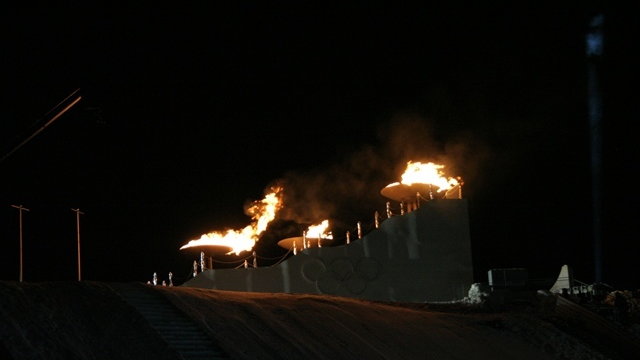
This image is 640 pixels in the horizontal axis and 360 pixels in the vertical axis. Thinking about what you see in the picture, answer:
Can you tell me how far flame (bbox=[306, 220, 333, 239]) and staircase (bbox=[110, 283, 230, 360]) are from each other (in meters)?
15.7

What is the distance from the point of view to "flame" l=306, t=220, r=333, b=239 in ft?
111

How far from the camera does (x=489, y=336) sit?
22.7 m

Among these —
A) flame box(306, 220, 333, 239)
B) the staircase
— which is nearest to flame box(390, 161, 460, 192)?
flame box(306, 220, 333, 239)

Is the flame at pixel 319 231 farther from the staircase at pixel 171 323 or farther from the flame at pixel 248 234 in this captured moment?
the staircase at pixel 171 323

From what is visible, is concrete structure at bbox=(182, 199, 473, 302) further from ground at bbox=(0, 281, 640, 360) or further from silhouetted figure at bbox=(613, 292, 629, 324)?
silhouetted figure at bbox=(613, 292, 629, 324)

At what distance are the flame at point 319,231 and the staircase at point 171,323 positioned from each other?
15.7 meters

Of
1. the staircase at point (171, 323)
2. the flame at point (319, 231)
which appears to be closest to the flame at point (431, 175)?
the flame at point (319, 231)

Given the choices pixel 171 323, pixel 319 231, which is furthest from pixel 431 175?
pixel 171 323

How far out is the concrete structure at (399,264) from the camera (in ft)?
90.7

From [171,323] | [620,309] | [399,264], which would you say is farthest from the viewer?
[399,264]

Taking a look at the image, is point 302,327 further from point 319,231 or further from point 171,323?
point 319,231

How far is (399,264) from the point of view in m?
28.0

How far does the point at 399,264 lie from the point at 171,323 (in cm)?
1267

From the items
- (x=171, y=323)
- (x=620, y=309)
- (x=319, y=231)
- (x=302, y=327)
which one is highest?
(x=319, y=231)
